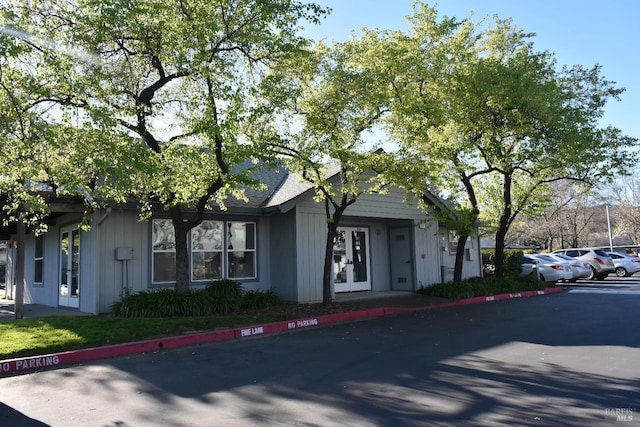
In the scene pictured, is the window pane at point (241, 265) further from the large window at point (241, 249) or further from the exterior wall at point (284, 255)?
the exterior wall at point (284, 255)

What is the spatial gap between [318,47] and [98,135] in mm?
5650

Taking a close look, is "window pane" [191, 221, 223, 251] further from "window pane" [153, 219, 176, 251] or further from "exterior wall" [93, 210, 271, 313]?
"exterior wall" [93, 210, 271, 313]

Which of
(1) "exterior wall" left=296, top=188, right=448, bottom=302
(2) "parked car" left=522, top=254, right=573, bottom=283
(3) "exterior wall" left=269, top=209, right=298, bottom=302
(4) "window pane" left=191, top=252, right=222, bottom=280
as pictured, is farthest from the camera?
(2) "parked car" left=522, top=254, right=573, bottom=283

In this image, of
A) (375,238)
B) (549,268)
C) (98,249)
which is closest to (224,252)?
(98,249)

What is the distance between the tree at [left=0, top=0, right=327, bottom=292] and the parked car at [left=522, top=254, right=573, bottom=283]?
1569 centimetres

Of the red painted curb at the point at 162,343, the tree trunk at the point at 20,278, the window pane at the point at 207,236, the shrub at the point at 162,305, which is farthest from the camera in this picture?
the window pane at the point at 207,236

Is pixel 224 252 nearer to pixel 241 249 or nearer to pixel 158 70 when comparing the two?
pixel 241 249

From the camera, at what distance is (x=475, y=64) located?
14.8 meters

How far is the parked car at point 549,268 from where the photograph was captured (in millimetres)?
20797

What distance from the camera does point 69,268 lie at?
1353cm

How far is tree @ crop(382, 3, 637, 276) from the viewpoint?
44.3 feet

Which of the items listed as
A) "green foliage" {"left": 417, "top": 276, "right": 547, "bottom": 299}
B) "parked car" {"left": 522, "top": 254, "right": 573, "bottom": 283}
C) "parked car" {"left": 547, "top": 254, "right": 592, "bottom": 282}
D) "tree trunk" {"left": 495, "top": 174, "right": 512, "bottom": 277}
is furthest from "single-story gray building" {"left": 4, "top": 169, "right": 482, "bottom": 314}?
"parked car" {"left": 547, "top": 254, "right": 592, "bottom": 282}

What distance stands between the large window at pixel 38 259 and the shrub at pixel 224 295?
23.4 feet

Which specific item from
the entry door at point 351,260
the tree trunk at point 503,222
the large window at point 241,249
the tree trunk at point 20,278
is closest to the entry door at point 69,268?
the tree trunk at point 20,278
